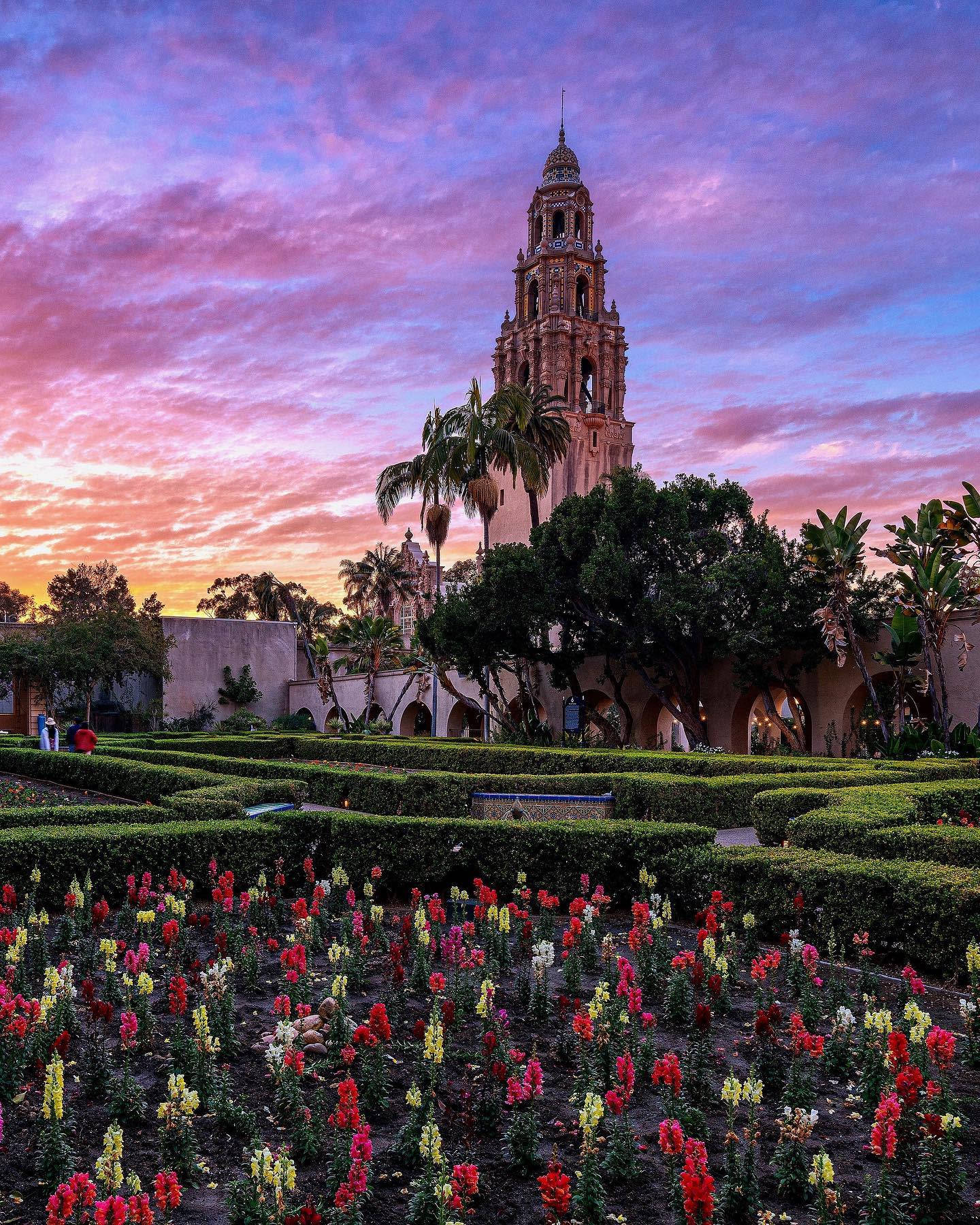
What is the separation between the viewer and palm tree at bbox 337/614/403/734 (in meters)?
37.3

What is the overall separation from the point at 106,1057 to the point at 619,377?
52.0 metres

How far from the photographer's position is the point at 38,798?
49.8 ft

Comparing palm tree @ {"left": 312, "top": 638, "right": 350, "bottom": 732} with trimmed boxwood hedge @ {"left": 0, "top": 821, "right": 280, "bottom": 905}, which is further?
palm tree @ {"left": 312, "top": 638, "right": 350, "bottom": 732}

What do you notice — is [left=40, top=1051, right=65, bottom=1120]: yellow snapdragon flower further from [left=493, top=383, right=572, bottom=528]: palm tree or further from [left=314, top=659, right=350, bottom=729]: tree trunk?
[left=314, top=659, right=350, bottom=729]: tree trunk

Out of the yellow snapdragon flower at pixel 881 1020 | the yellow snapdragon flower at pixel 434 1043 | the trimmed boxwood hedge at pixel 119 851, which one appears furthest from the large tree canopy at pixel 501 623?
the yellow snapdragon flower at pixel 434 1043

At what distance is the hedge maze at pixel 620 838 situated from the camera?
7.09m

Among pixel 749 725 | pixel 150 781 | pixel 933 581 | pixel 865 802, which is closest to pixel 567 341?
pixel 749 725

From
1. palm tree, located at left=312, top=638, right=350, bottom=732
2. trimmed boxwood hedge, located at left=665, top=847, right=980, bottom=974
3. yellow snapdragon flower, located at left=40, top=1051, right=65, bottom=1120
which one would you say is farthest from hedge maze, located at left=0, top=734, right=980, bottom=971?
palm tree, located at left=312, top=638, right=350, bottom=732

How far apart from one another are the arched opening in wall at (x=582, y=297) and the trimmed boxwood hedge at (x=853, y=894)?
4888 centimetres

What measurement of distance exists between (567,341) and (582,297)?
12.6ft

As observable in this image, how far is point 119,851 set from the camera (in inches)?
345

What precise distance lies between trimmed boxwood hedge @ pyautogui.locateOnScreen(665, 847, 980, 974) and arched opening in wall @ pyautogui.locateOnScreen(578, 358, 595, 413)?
46.1m

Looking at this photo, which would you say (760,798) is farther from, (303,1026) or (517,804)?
(303,1026)

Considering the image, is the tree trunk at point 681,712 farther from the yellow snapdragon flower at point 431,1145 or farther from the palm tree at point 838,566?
the yellow snapdragon flower at point 431,1145
